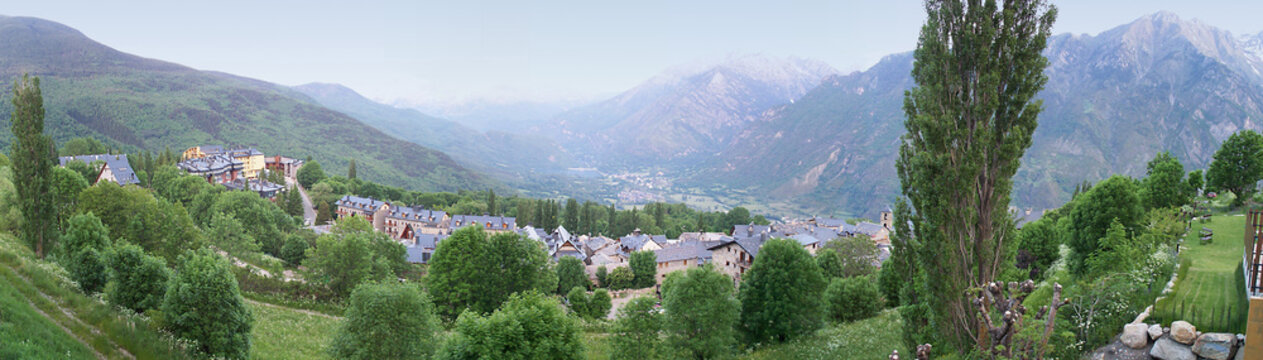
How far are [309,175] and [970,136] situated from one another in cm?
16612

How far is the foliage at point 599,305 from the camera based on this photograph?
57.4m

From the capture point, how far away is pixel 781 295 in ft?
119

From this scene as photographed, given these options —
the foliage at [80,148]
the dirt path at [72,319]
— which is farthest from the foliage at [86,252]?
the foliage at [80,148]

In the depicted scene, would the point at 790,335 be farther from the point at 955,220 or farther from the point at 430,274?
the point at 430,274

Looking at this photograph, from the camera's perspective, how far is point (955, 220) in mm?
15156

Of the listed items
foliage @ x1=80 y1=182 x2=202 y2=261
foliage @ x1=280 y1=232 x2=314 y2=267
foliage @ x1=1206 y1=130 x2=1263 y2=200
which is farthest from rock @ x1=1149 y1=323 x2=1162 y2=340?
foliage @ x1=280 y1=232 x2=314 y2=267

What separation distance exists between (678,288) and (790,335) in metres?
9.10

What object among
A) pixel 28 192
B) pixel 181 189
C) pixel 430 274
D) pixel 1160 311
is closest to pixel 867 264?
pixel 430 274

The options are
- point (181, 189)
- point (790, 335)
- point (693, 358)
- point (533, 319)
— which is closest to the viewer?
point (533, 319)

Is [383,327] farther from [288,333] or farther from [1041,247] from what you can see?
[1041,247]

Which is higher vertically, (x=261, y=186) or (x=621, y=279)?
(x=261, y=186)

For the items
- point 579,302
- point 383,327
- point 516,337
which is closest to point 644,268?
point 579,302

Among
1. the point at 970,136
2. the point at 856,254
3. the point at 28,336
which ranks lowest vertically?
the point at 856,254

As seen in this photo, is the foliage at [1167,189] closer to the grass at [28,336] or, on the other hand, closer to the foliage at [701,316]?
the foliage at [701,316]
